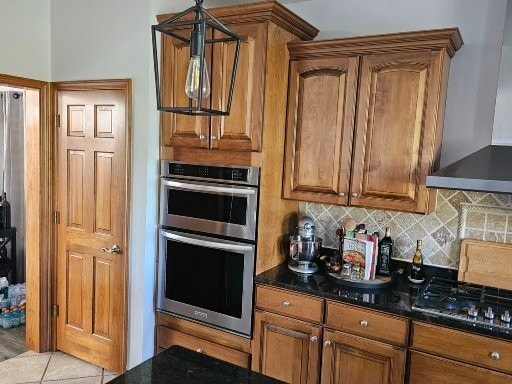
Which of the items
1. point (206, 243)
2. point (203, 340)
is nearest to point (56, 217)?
point (206, 243)

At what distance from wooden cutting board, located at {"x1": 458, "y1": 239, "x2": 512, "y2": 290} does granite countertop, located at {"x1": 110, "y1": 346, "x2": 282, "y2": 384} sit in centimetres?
160

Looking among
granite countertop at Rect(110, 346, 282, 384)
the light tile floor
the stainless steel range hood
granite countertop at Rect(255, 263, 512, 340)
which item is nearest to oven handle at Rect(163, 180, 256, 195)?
granite countertop at Rect(255, 263, 512, 340)

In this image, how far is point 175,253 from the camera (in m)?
2.76

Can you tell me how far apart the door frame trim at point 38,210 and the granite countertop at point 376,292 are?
1.83m

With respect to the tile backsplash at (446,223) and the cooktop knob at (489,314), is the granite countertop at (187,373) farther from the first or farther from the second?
the tile backsplash at (446,223)

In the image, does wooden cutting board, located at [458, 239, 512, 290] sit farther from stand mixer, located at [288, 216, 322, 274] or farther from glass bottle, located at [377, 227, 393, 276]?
stand mixer, located at [288, 216, 322, 274]

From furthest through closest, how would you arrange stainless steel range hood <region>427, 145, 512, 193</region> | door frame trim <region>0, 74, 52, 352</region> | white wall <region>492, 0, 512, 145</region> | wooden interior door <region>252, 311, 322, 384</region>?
door frame trim <region>0, 74, 52, 352</region>, wooden interior door <region>252, 311, 322, 384</region>, white wall <region>492, 0, 512, 145</region>, stainless steel range hood <region>427, 145, 512, 193</region>

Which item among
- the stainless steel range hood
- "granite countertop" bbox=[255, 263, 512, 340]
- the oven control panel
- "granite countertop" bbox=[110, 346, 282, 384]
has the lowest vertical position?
"granite countertop" bbox=[255, 263, 512, 340]

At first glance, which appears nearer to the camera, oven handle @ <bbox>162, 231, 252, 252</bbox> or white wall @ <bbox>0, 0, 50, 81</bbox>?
oven handle @ <bbox>162, 231, 252, 252</bbox>

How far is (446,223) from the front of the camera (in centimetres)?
256

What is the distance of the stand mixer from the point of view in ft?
8.65

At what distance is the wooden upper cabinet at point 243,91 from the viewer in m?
2.39

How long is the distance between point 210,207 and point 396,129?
1162mm

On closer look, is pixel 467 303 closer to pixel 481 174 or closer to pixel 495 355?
pixel 495 355
